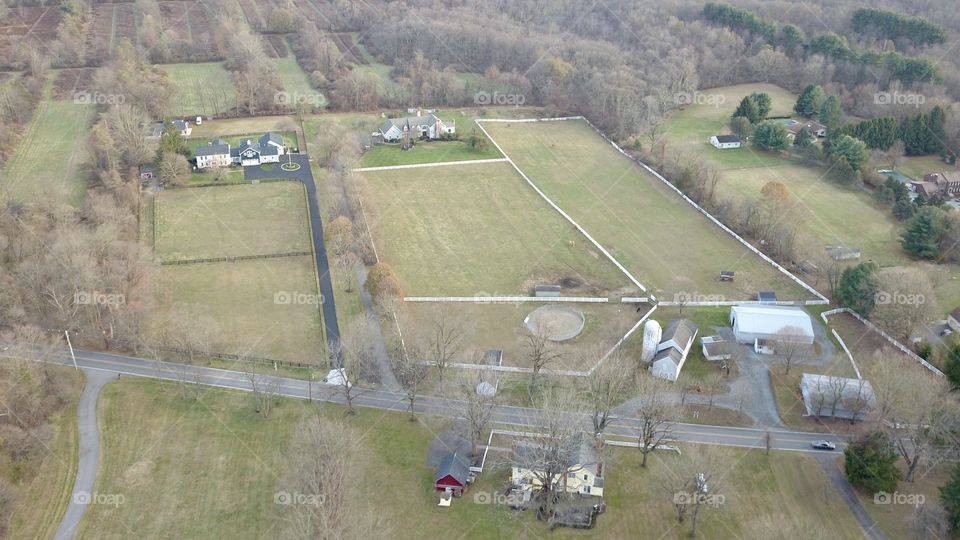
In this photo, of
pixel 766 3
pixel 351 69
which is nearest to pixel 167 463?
pixel 351 69

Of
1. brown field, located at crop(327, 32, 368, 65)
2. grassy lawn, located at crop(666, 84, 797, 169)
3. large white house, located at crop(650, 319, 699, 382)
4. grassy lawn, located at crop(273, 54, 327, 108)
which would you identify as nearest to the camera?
large white house, located at crop(650, 319, 699, 382)

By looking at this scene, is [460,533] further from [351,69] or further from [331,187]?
[351,69]

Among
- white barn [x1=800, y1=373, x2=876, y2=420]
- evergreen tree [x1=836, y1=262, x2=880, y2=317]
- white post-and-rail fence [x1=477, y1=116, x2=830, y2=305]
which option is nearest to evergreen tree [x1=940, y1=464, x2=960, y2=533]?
white barn [x1=800, y1=373, x2=876, y2=420]

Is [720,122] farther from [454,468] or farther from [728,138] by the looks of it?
[454,468]

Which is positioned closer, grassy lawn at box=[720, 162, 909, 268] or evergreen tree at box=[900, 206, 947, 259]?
evergreen tree at box=[900, 206, 947, 259]

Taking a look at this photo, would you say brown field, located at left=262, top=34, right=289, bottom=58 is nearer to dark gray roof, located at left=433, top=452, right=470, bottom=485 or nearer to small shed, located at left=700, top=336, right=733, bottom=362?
small shed, located at left=700, top=336, right=733, bottom=362

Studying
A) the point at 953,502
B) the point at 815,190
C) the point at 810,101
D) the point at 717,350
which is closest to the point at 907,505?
the point at 953,502
